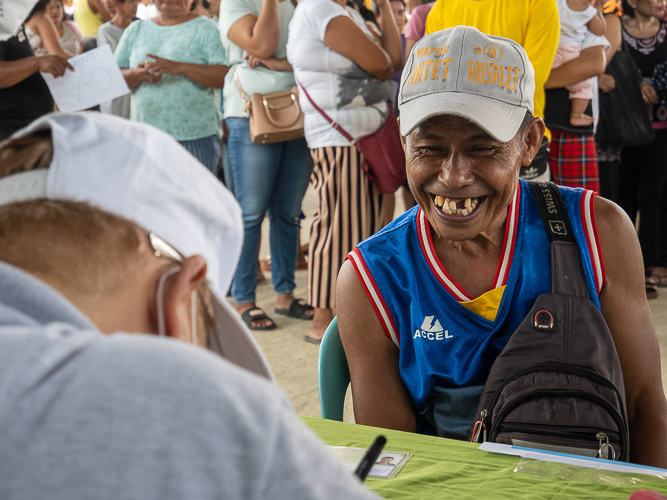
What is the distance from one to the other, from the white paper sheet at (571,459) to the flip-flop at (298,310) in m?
2.73

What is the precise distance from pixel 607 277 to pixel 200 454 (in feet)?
3.71

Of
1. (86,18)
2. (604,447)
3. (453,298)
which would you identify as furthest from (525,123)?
(86,18)

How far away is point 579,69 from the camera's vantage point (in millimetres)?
3111

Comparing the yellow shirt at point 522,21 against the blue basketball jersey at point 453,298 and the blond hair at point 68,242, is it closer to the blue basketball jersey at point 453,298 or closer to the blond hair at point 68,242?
the blue basketball jersey at point 453,298

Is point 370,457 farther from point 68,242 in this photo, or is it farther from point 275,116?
point 275,116

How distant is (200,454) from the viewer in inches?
15.7

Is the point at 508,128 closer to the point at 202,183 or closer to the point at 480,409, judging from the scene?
the point at 480,409

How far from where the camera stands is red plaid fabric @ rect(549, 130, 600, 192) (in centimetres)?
327

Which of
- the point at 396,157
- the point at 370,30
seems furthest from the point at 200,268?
the point at 370,30

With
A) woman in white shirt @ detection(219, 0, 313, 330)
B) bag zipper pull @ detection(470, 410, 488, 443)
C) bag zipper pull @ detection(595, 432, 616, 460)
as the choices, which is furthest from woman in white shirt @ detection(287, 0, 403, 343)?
bag zipper pull @ detection(595, 432, 616, 460)

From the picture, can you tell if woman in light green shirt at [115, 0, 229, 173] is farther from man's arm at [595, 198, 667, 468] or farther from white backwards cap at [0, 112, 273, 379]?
white backwards cap at [0, 112, 273, 379]

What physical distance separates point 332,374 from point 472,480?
0.56 metres

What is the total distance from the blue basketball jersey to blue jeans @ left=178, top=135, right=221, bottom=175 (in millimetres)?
2285

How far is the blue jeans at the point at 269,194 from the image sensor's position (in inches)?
134
